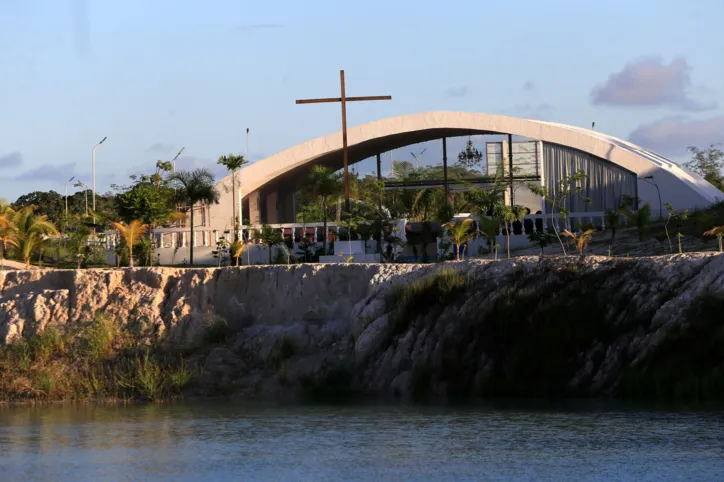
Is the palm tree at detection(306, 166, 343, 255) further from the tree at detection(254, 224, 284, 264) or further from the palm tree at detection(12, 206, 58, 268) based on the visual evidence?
the palm tree at detection(12, 206, 58, 268)

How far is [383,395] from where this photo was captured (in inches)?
1195

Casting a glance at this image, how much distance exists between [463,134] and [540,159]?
4509 mm

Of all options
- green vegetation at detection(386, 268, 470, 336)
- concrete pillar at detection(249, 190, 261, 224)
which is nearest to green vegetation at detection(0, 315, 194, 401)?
green vegetation at detection(386, 268, 470, 336)

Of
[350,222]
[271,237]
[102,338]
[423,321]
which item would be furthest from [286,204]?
[423,321]

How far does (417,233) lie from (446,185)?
10512mm

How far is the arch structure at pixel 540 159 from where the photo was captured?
55.7 m

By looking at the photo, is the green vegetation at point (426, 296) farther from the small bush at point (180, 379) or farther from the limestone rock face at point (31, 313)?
the limestone rock face at point (31, 313)

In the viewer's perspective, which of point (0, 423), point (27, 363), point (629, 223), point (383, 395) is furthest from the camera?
point (629, 223)

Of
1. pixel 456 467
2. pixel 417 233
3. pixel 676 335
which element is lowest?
pixel 456 467

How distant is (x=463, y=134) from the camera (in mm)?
64000

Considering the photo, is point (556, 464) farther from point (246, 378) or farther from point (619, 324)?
point (246, 378)

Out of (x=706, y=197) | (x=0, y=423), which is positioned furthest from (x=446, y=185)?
(x=0, y=423)

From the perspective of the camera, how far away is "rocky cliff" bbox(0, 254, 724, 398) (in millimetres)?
28000

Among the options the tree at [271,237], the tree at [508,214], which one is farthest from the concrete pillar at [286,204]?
the tree at [508,214]
